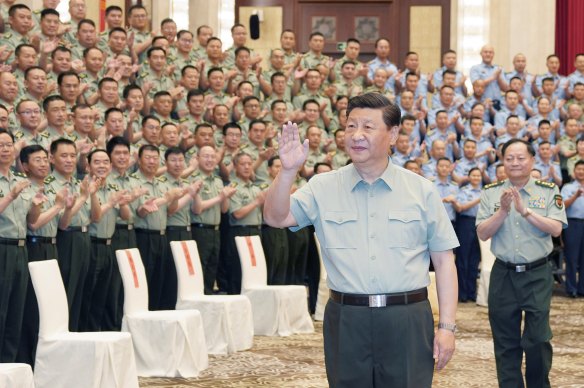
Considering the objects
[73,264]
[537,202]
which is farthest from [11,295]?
[537,202]

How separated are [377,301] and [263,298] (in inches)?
212

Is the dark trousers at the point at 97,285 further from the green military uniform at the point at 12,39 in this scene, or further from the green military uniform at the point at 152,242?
the green military uniform at the point at 12,39

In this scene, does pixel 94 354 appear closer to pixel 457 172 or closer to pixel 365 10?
pixel 457 172

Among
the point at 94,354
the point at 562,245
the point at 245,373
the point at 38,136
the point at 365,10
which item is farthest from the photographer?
the point at 365,10

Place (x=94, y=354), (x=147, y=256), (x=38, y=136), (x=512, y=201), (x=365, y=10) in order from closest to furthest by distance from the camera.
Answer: (x=512, y=201) < (x=94, y=354) < (x=38, y=136) < (x=147, y=256) < (x=365, y=10)

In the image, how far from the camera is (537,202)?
17.6ft

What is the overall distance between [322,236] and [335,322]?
28 centimetres

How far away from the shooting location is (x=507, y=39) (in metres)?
15.9

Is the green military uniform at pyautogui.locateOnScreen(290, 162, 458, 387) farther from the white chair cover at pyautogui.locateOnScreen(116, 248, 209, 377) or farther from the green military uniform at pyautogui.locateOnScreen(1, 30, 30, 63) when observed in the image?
the green military uniform at pyautogui.locateOnScreen(1, 30, 30, 63)

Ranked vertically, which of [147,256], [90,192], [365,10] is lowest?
[147,256]

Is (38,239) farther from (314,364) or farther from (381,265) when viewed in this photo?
(381,265)

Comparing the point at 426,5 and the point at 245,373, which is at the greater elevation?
the point at 426,5

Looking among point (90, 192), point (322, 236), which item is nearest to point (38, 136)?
point (90, 192)

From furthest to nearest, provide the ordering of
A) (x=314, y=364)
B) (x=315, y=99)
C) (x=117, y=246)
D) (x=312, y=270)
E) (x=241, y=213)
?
1. (x=315, y=99)
2. (x=312, y=270)
3. (x=241, y=213)
4. (x=117, y=246)
5. (x=314, y=364)
